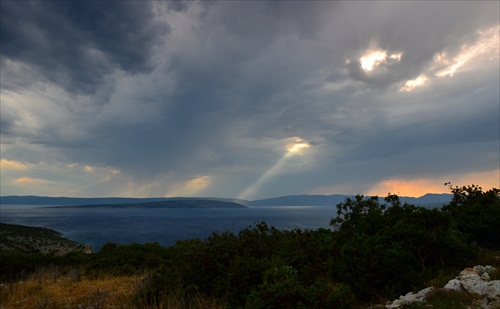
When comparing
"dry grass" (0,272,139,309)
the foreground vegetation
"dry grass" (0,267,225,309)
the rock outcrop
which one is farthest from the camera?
"dry grass" (0,272,139,309)

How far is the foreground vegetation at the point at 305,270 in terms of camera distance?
310 inches

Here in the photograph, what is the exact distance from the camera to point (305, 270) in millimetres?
10266

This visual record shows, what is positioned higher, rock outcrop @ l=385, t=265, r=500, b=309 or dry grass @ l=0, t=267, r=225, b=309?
rock outcrop @ l=385, t=265, r=500, b=309

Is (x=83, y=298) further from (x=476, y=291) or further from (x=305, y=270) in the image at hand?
(x=476, y=291)

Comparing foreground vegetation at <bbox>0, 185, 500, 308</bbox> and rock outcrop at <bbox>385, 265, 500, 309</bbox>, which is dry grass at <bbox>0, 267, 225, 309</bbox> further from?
rock outcrop at <bbox>385, 265, 500, 309</bbox>

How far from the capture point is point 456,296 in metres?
6.89

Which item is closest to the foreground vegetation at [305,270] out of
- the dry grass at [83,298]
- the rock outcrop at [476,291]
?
the dry grass at [83,298]

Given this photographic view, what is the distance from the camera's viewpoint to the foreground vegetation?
787 centimetres

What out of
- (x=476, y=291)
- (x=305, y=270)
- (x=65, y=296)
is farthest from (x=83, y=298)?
(x=476, y=291)

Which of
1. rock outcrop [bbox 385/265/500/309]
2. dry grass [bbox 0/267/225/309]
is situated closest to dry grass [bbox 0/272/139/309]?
dry grass [bbox 0/267/225/309]

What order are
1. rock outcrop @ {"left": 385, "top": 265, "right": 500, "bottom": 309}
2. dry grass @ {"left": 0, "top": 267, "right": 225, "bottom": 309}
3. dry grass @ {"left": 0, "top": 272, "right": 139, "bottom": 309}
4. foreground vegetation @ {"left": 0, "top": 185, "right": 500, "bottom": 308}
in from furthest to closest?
1. dry grass @ {"left": 0, "top": 272, "right": 139, "bottom": 309}
2. dry grass @ {"left": 0, "top": 267, "right": 225, "bottom": 309}
3. foreground vegetation @ {"left": 0, "top": 185, "right": 500, "bottom": 308}
4. rock outcrop @ {"left": 385, "top": 265, "right": 500, "bottom": 309}

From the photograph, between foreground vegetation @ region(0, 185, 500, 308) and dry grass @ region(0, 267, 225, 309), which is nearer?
foreground vegetation @ region(0, 185, 500, 308)

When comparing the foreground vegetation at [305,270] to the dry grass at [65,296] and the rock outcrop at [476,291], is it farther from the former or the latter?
the rock outcrop at [476,291]

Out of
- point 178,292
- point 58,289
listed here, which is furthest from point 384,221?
point 58,289
